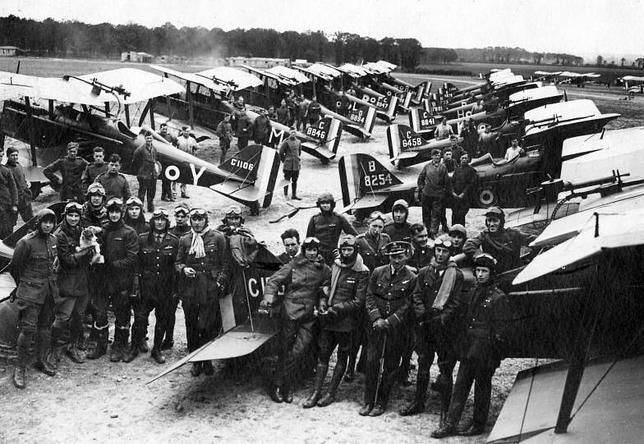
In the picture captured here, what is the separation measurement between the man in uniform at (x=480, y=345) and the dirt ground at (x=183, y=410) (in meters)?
0.22

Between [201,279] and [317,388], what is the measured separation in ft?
5.73

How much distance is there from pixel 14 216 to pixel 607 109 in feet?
119

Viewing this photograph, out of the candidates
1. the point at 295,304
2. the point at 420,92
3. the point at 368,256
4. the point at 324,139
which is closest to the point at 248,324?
the point at 295,304

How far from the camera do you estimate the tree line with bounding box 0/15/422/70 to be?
53562 mm

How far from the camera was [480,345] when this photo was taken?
5926 millimetres

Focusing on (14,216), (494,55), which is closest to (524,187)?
(14,216)

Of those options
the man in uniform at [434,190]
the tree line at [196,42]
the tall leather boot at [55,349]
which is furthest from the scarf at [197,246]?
the tree line at [196,42]

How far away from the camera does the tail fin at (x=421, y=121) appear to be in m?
23.2

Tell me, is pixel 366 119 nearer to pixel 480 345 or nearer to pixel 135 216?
pixel 135 216

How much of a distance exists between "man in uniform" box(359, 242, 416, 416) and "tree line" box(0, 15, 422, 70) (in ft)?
161

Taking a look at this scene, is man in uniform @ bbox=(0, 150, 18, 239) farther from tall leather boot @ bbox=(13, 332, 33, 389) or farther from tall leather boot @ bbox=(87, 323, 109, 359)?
tall leather boot @ bbox=(13, 332, 33, 389)

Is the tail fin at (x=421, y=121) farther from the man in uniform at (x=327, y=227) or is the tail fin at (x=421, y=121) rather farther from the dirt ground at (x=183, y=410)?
the dirt ground at (x=183, y=410)

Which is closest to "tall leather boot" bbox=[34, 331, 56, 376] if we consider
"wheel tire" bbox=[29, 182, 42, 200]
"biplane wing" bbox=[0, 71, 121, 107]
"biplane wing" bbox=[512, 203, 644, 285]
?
"biplane wing" bbox=[512, 203, 644, 285]

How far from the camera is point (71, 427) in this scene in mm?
5988
